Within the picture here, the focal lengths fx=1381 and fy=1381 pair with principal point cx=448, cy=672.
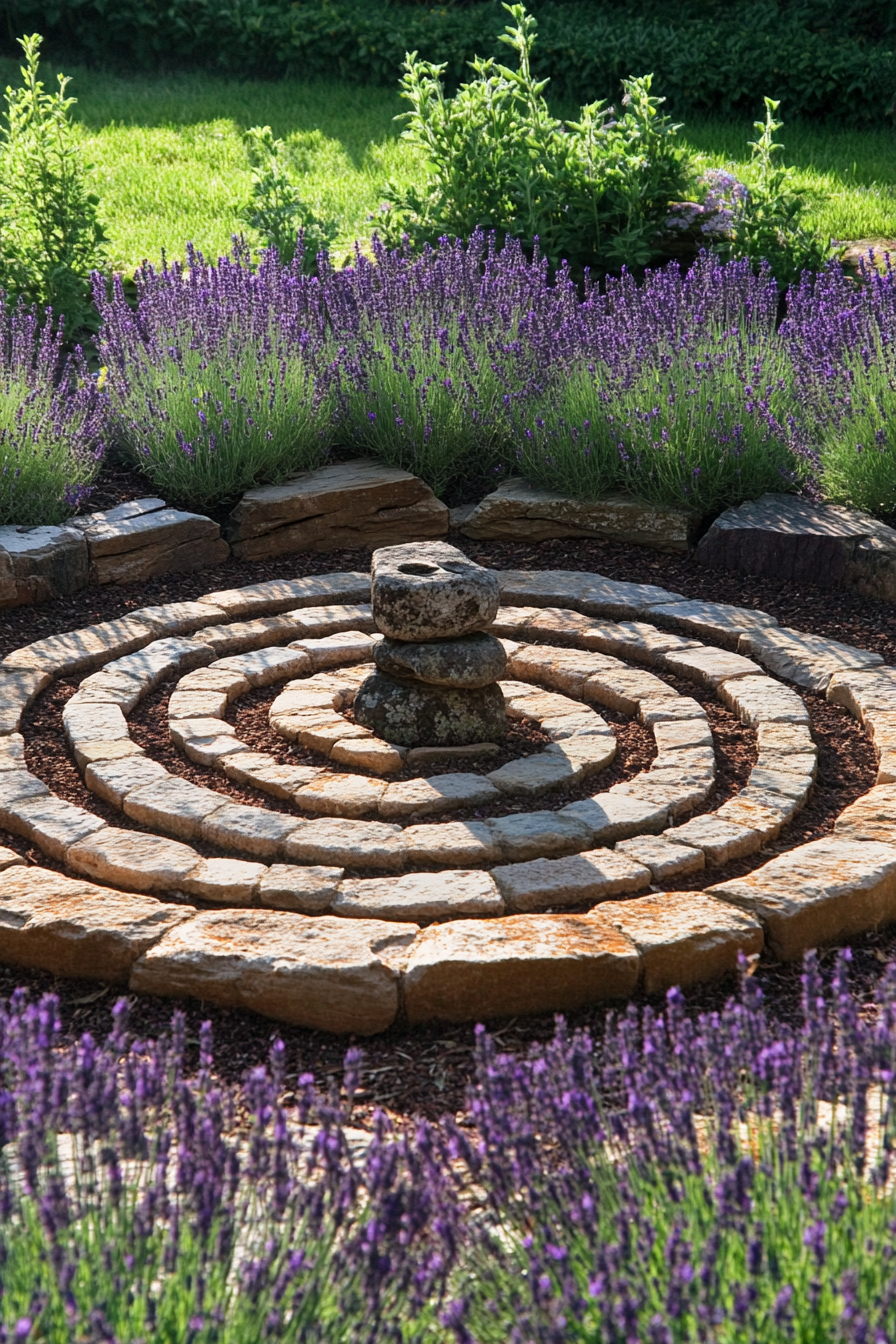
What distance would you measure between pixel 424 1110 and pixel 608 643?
249cm

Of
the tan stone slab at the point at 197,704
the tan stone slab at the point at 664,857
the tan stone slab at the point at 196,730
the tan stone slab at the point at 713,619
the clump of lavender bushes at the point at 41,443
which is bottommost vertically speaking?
the tan stone slab at the point at 664,857

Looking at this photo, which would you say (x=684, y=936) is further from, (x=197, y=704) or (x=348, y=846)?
(x=197, y=704)

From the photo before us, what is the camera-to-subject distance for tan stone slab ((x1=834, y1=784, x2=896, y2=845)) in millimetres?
3742

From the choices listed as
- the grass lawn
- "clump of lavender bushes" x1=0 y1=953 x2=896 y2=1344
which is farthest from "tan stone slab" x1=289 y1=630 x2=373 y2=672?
the grass lawn

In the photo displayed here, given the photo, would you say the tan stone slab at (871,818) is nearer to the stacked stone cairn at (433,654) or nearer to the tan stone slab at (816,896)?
the tan stone slab at (816,896)

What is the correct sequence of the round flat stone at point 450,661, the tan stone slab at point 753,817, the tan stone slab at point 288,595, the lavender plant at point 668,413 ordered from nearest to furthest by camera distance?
the tan stone slab at point 753,817 → the round flat stone at point 450,661 → the tan stone slab at point 288,595 → the lavender plant at point 668,413

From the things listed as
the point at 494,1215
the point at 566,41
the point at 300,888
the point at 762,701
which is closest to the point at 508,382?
the point at 762,701

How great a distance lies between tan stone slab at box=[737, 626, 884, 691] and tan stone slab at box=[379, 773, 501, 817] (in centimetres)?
140

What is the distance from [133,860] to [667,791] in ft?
5.01

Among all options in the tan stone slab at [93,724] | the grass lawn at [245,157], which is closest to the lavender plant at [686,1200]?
the tan stone slab at [93,724]

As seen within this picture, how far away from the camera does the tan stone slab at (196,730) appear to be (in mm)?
4395

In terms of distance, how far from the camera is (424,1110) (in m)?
2.94

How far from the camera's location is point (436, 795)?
400 centimetres

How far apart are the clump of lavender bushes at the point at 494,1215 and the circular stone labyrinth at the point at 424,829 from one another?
2.66 ft
